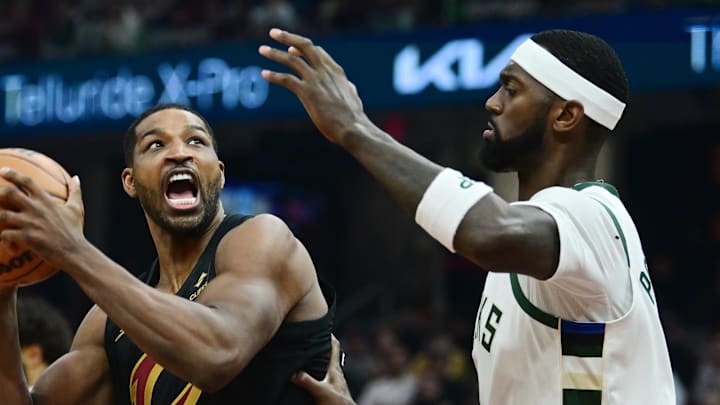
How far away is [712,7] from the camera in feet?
38.5

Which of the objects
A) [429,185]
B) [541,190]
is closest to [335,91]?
[429,185]

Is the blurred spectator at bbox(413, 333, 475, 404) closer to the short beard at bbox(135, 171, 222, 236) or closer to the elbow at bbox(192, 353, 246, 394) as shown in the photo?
the short beard at bbox(135, 171, 222, 236)

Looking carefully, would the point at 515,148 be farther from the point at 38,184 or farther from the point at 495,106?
the point at 38,184

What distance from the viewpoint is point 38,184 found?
3785 mm

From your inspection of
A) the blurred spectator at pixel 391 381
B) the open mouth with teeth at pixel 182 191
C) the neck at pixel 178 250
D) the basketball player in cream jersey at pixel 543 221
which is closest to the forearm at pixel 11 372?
the neck at pixel 178 250

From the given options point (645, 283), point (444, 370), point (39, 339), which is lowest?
point (444, 370)

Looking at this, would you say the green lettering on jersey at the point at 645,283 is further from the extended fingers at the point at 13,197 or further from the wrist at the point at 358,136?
the extended fingers at the point at 13,197

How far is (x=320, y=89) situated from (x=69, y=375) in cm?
179

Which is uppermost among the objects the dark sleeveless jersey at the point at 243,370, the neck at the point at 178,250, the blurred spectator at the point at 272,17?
the neck at the point at 178,250

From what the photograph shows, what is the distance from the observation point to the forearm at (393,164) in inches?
133

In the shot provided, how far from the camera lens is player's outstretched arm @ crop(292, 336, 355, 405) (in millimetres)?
4387

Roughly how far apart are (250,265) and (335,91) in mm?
949

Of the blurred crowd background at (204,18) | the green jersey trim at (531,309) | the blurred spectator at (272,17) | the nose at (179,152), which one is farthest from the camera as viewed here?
the blurred spectator at (272,17)

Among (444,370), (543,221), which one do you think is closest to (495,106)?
(543,221)
